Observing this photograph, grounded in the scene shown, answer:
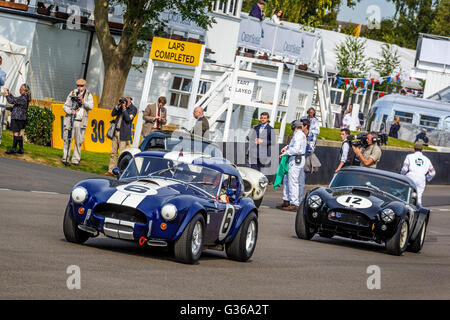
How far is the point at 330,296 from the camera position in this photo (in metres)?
8.80

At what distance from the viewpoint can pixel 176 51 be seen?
22.8 metres

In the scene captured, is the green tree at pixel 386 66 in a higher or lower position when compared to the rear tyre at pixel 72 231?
higher

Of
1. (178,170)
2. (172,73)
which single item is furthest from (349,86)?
(178,170)

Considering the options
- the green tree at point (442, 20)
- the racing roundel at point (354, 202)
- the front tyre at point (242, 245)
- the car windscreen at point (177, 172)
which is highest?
the green tree at point (442, 20)

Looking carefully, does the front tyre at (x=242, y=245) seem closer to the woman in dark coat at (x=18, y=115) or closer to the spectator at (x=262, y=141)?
the spectator at (x=262, y=141)

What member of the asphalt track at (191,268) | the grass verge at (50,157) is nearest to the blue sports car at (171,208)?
the asphalt track at (191,268)

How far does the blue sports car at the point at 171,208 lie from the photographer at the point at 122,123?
9.79 meters

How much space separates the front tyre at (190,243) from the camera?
965 cm

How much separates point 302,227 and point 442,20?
83.4 m

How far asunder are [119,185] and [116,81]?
18917 millimetres

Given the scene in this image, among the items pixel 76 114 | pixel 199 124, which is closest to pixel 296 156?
pixel 199 124

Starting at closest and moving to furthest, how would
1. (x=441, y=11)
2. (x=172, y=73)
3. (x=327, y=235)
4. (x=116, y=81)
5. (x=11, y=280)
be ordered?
1. (x=11, y=280)
2. (x=327, y=235)
3. (x=116, y=81)
4. (x=172, y=73)
5. (x=441, y=11)

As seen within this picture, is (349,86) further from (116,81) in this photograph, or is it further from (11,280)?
(11,280)

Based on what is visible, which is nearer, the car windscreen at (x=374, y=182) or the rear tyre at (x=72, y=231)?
the rear tyre at (x=72, y=231)
